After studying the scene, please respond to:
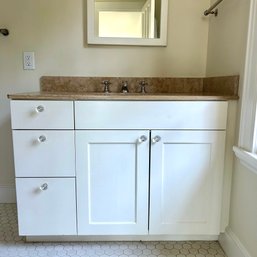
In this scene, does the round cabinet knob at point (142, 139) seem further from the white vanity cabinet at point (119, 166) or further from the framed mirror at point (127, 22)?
the framed mirror at point (127, 22)

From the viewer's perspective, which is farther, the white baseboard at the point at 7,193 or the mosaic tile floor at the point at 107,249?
the white baseboard at the point at 7,193

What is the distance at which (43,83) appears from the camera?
170cm

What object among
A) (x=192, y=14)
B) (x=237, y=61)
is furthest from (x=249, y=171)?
(x=192, y=14)

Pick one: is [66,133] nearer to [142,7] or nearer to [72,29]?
[72,29]

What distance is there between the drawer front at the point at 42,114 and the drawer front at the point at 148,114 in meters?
0.05

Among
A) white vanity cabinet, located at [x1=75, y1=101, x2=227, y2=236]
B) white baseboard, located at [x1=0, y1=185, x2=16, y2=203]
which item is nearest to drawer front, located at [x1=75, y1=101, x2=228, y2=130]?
white vanity cabinet, located at [x1=75, y1=101, x2=227, y2=236]

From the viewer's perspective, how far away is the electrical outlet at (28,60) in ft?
5.48

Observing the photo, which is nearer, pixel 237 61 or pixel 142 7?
pixel 237 61

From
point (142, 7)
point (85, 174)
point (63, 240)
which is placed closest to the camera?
point (85, 174)

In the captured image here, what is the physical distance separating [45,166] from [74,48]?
85 centimetres

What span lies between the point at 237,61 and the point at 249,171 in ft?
1.79

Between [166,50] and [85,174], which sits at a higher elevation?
[166,50]

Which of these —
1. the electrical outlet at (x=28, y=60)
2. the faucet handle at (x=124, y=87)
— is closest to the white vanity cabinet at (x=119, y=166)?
the faucet handle at (x=124, y=87)

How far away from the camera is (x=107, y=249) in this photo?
134 cm
